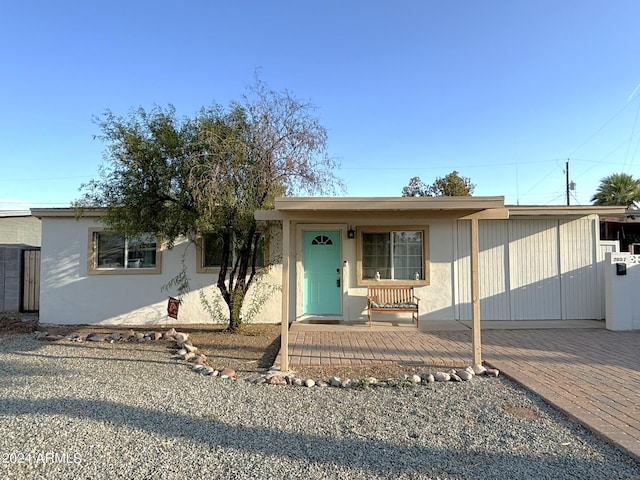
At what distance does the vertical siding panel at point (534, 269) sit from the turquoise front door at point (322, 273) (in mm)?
4125

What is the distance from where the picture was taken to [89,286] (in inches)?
365

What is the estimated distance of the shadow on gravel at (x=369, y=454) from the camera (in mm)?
2818

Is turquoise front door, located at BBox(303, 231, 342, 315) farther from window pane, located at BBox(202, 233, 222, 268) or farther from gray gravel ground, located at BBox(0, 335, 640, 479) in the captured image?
gray gravel ground, located at BBox(0, 335, 640, 479)

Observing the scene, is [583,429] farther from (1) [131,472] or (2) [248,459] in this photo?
(1) [131,472]

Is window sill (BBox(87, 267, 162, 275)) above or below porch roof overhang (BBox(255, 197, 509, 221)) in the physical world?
below

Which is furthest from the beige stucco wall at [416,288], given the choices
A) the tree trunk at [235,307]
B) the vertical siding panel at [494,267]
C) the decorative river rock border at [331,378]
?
the decorative river rock border at [331,378]

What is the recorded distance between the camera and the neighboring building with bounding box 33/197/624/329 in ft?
29.9

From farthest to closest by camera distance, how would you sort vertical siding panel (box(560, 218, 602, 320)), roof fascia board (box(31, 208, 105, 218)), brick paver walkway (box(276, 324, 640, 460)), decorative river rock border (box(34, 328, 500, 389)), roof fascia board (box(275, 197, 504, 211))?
vertical siding panel (box(560, 218, 602, 320)), roof fascia board (box(31, 208, 105, 218)), roof fascia board (box(275, 197, 504, 211)), decorative river rock border (box(34, 328, 500, 389)), brick paver walkway (box(276, 324, 640, 460))

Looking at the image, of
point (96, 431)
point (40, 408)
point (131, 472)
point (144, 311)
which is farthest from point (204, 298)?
point (131, 472)

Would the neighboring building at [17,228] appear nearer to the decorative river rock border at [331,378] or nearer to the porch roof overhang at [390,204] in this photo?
the decorative river rock border at [331,378]

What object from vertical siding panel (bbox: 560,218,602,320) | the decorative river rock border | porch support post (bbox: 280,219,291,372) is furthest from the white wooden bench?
vertical siding panel (bbox: 560,218,602,320)

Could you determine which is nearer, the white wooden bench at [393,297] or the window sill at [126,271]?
the white wooden bench at [393,297]

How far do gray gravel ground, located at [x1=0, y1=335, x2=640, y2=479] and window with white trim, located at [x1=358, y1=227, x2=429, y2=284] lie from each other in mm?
4352

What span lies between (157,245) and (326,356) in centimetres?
535
